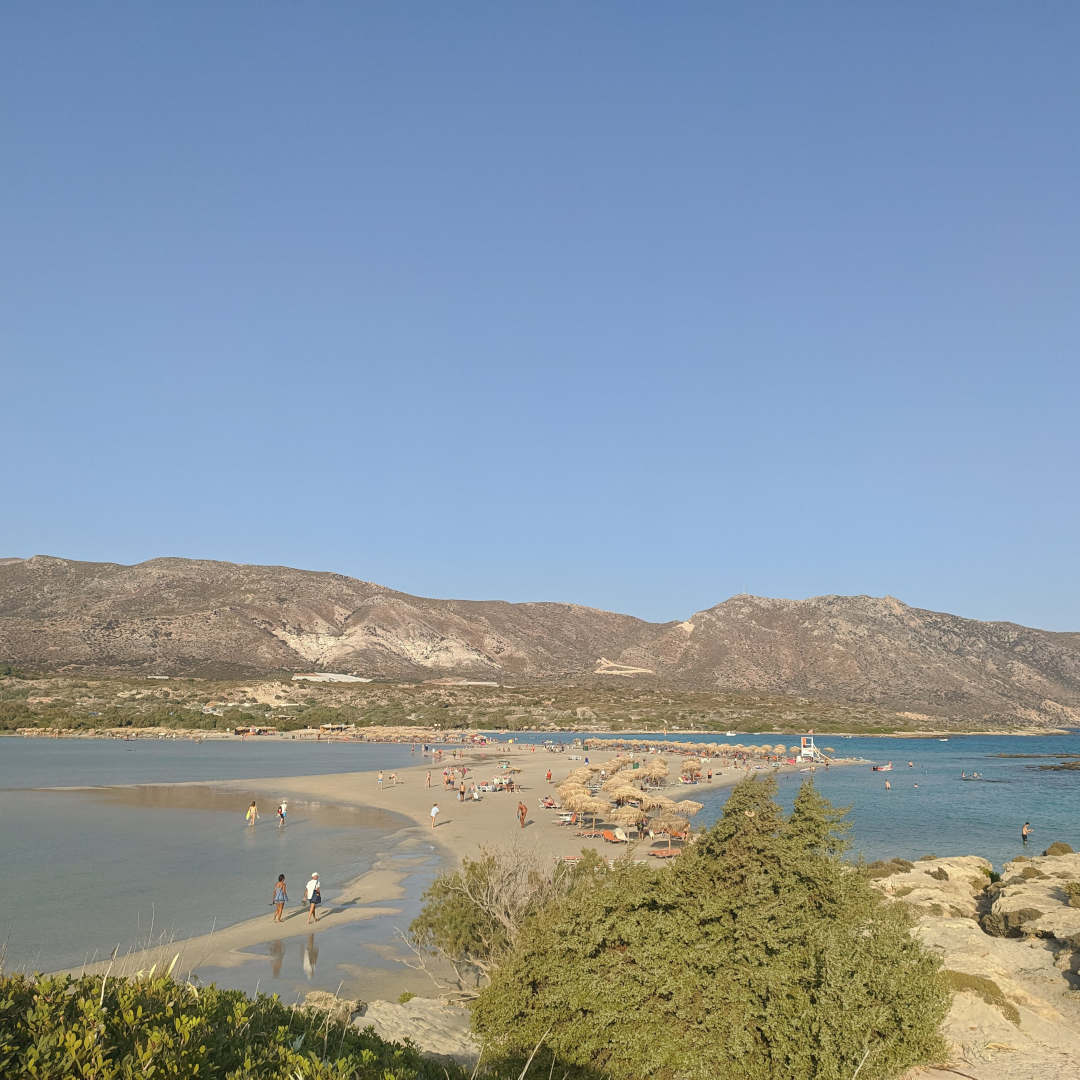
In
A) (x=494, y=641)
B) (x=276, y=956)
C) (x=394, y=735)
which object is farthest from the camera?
(x=494, y=641)

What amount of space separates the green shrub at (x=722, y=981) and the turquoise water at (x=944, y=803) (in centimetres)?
1453

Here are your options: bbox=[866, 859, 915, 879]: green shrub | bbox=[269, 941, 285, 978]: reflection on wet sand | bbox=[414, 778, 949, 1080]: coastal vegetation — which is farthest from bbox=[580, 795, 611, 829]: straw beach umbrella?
bbox=[414, 778, 949, 1080]: coastal vegetation

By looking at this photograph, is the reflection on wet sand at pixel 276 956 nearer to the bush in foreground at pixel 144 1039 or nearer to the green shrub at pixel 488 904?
the green shrub at pixel 488 904

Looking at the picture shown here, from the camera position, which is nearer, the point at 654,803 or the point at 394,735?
the point at 654,803

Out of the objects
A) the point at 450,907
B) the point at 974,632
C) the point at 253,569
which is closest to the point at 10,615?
the point at 253,569

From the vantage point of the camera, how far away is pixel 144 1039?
3834mm

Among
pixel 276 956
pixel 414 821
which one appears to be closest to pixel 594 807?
pixel 414 821

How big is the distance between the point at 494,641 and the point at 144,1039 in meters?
180

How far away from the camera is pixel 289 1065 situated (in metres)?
3.97

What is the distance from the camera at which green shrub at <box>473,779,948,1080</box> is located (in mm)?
Result: 7477

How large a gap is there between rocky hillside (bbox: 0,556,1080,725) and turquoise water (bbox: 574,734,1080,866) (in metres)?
74.5

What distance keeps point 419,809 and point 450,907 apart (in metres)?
26.4

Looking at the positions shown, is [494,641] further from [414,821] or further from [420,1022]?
[420,1022]

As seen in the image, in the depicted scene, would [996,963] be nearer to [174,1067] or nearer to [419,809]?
[174,1067]
